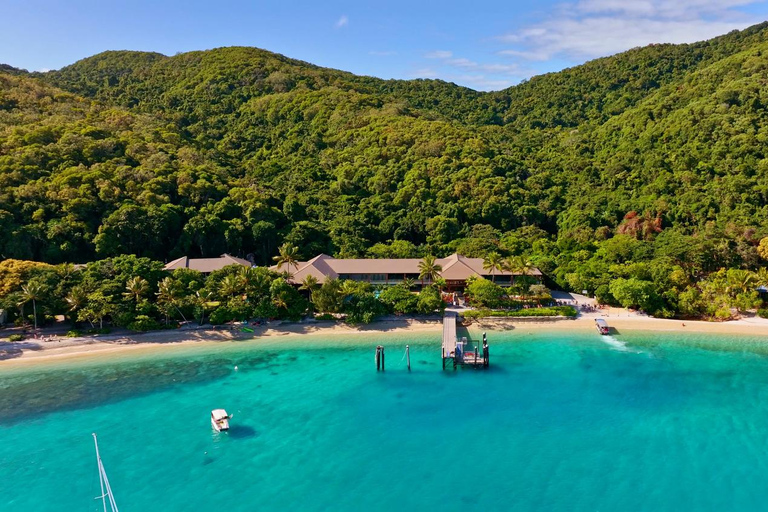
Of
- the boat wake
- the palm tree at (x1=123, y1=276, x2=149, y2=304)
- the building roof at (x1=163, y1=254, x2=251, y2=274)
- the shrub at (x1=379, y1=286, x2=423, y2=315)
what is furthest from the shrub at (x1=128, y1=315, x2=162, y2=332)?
the boat wake

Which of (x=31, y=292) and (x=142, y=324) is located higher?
(x=31, y=292)

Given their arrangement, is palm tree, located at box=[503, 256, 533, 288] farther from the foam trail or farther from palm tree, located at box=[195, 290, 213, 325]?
palm tree, located at box=[195, 290, 213, 325]

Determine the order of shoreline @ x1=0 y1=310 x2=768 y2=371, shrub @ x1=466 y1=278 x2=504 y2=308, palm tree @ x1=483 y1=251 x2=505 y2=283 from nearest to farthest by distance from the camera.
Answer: shoreline @ x1=0 y1=310 x2=768 y2=371, shrub @ x1=466 y1=278 x2=504 y2=308, palm tree @ x1=483 y1=251 x2=505 y2=283

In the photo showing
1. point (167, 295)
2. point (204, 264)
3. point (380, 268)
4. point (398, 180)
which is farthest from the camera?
point (398, 180)

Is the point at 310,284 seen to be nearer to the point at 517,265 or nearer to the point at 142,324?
the point at 142,324

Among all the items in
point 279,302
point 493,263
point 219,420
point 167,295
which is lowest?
point 219,420

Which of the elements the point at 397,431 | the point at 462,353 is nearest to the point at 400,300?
the point at 462,353

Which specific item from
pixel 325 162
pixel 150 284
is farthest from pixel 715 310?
pixel 325 162
